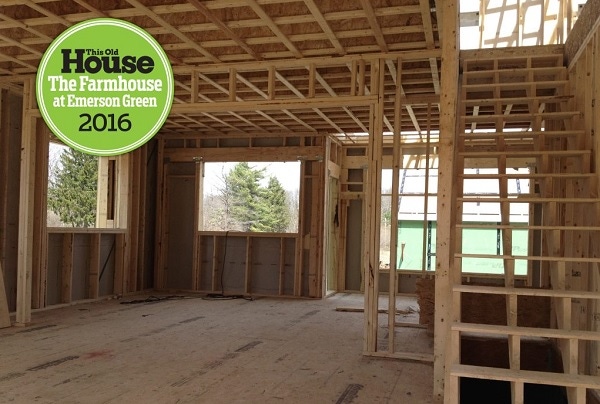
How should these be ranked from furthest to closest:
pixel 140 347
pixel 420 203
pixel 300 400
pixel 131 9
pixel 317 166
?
pixel 420 203 < pixel 317 166 < pixel 140 347 < pixel 131 9 < pixel 300 400

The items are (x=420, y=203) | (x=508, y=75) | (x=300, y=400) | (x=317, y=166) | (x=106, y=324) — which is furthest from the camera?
(x=420, y=203)

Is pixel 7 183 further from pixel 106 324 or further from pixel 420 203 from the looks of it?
pixel 420 203

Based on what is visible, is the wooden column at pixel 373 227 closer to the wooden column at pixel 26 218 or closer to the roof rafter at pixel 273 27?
the roof rafter at pixel 273 27

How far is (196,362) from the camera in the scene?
5.40 m

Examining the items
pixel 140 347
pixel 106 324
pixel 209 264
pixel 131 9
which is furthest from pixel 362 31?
pixel 209 264

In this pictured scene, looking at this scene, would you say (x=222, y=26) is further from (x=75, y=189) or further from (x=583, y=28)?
(x=75, y=189)

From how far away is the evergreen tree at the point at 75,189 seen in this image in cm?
1732

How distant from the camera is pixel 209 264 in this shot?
11391 millimetres

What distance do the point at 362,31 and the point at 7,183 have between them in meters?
5.58

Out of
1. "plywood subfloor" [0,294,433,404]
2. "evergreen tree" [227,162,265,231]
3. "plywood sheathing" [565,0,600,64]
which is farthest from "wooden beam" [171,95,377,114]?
"evergreen tree" [227,162,265,231]

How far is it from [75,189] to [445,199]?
15775 mm

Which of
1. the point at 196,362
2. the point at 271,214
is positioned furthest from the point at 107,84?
the point at 271,214

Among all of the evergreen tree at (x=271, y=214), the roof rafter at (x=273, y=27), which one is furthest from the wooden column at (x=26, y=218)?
the evergreen tree at (x=271, y=214)

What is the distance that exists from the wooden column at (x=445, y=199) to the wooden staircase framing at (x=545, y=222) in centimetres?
17
